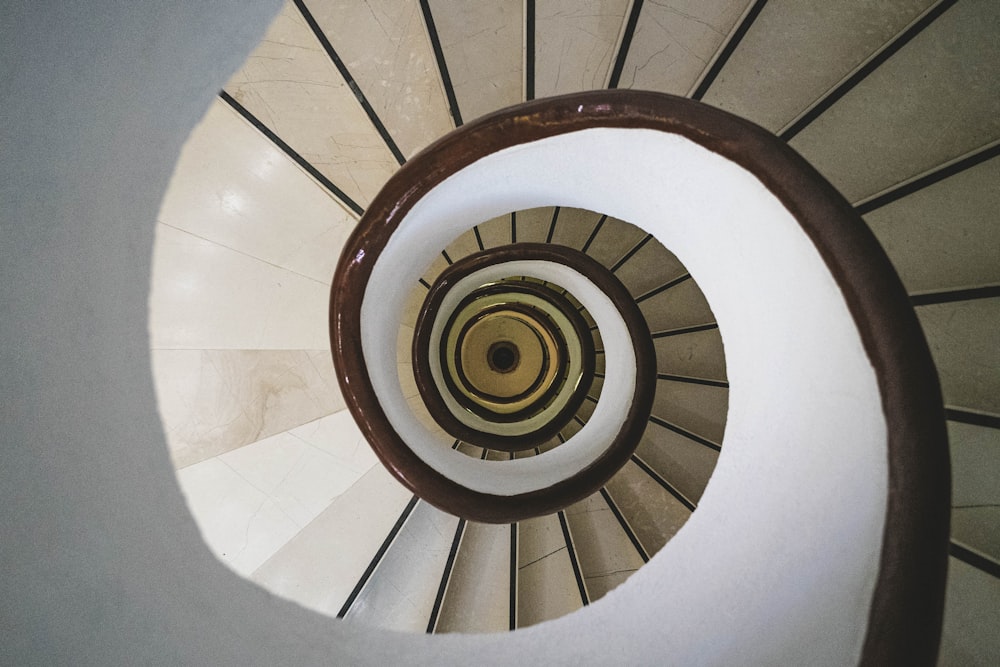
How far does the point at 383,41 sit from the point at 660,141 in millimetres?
1069

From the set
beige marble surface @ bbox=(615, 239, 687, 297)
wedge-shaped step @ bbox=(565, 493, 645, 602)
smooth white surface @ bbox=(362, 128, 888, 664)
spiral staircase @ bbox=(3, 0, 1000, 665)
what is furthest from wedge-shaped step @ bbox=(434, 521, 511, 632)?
beige marble surface @ bbox=(615, 239, 687, 297)

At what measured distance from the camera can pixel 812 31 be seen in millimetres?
1354

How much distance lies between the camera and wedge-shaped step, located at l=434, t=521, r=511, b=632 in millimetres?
2719

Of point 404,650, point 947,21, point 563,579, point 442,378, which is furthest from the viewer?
point 442,378

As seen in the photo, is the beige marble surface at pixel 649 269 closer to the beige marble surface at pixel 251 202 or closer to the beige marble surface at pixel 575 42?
the beige marble surface at pixel 575 42

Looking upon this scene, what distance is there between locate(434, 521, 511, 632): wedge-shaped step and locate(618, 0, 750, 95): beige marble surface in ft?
7.82

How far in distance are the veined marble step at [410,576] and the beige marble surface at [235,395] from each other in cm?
93

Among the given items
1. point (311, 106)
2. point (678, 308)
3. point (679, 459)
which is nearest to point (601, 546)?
point (679, 459)

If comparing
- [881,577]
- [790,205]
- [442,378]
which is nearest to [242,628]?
[881,577]

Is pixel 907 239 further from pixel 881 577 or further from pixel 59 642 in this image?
pixel 59 642

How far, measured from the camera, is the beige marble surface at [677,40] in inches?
55.2

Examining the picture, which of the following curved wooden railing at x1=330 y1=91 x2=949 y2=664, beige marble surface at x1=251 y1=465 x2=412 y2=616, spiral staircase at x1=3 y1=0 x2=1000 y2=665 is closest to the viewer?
curved wooden railing at x1=330 y1=91 x2=949 y2=664

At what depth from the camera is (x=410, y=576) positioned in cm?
248

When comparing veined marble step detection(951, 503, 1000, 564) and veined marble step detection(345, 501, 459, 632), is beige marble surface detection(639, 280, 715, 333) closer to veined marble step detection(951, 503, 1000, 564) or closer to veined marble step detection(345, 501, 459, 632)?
veined marble step detection(951, 503, 1000, 564)
